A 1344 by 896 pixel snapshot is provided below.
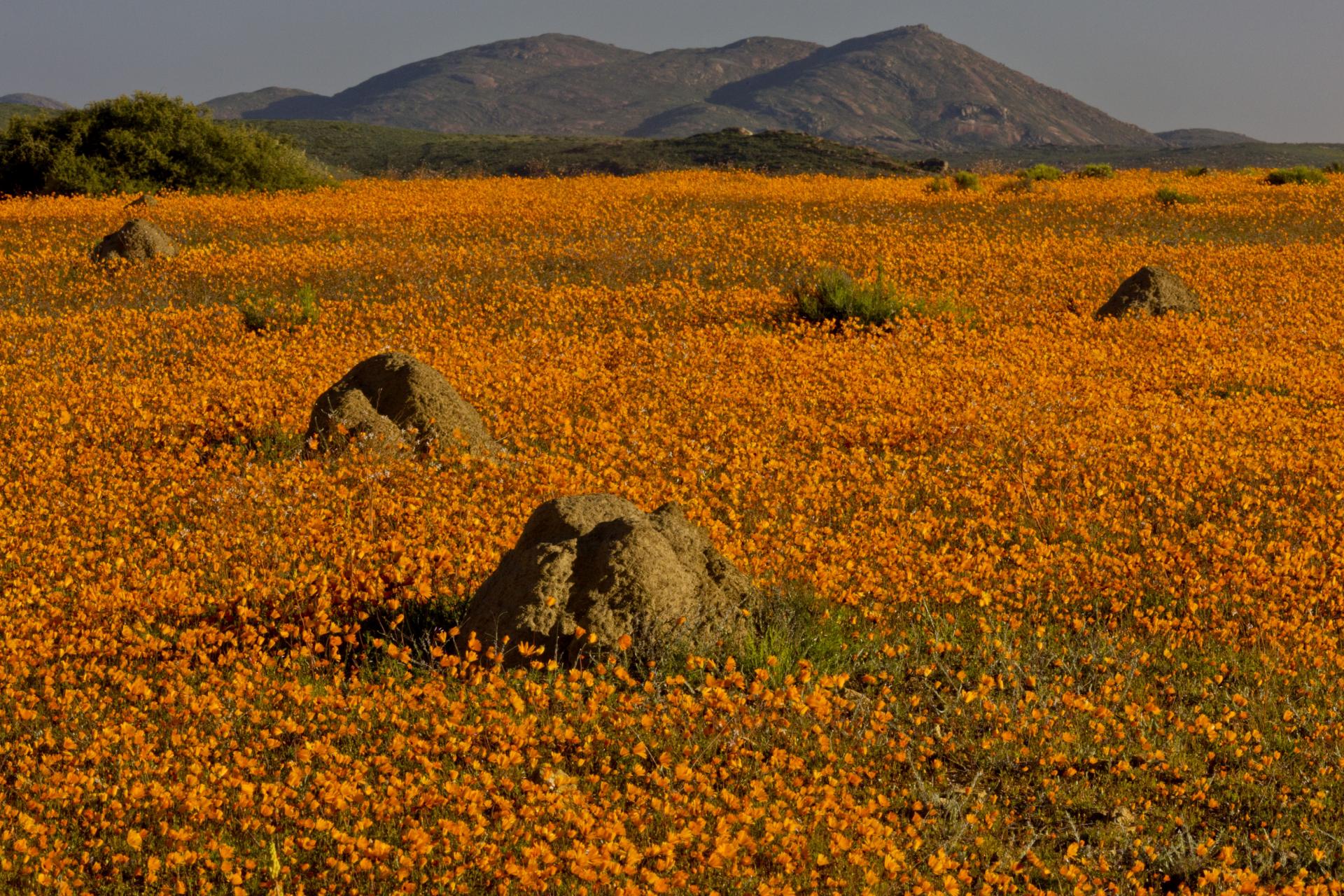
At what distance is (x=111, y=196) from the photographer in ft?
85.4

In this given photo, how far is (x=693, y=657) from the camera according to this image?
5.29 metres

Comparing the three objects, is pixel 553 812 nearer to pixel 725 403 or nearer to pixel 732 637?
pixel 732 637

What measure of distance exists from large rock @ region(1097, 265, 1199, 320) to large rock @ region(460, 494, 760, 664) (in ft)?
38.6

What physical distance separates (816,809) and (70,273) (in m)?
17.2

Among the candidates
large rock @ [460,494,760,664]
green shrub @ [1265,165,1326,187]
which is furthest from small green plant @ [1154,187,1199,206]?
large rock @ [460,494,760,664]

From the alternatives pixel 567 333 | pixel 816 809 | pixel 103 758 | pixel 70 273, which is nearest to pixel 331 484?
pixel 103 758

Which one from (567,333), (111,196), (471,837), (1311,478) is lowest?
(471,837)

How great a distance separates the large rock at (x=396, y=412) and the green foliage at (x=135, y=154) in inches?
823

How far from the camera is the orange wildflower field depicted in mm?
4184

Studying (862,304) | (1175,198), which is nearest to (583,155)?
(1175,198)

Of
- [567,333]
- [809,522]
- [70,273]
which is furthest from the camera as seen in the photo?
[70,273]

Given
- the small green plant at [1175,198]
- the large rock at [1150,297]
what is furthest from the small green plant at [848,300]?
the small green plant at [1175,198]

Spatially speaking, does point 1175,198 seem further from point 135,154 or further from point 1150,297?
point 135,154

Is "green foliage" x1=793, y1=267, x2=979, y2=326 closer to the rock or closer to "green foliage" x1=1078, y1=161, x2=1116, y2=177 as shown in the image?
the rock
